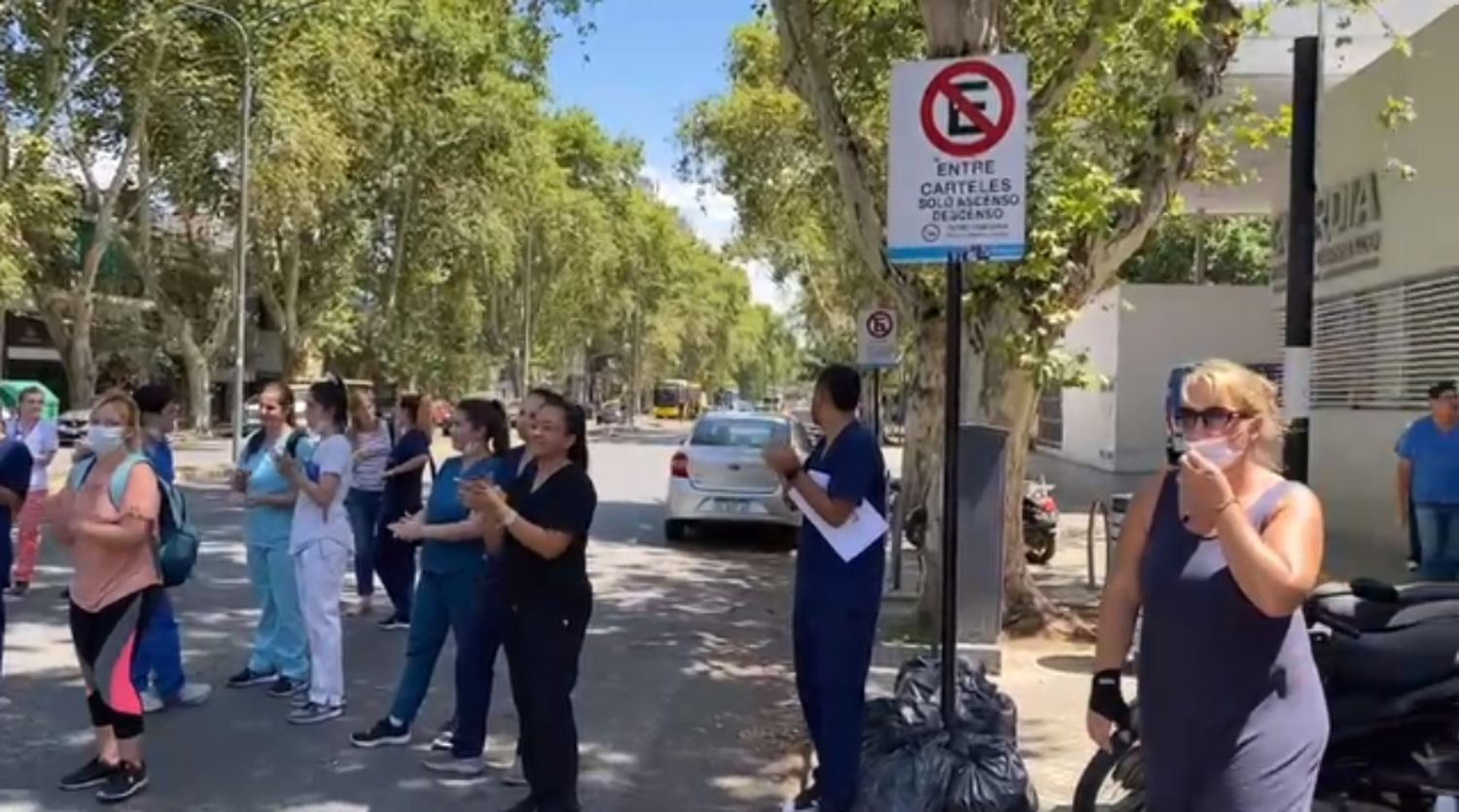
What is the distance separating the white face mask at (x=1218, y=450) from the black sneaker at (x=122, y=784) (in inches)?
181

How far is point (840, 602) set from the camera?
536 cm

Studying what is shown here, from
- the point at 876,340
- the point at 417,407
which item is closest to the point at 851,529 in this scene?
the point at 417,407

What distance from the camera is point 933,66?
538 cm

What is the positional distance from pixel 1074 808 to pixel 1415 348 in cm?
1128

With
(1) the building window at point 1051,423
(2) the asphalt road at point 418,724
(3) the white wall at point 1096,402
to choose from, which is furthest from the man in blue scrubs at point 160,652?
(1) the building window at point 1051,423

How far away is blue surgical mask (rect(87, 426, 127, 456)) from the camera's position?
5.93 metres

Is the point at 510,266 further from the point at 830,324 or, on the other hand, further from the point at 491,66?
the point at 491,66

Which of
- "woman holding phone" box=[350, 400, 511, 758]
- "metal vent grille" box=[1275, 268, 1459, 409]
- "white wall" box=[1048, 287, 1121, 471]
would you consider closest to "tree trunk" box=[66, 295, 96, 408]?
"white wall" box=[1048, 287, 1121, 471]

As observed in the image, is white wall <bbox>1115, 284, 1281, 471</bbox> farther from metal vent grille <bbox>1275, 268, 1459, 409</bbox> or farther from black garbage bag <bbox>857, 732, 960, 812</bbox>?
black garbage bag <bbox>857, 732, 960, 812</bbox>

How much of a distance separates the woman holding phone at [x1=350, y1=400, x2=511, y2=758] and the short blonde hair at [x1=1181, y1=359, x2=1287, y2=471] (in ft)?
12.3

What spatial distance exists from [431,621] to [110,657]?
147cm

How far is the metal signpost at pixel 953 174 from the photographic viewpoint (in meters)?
5.25

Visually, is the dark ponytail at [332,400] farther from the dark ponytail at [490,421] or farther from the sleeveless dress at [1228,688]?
the sleeveless dress at [1228,688]

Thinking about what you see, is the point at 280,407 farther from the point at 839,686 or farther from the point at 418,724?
the point at 839,686
